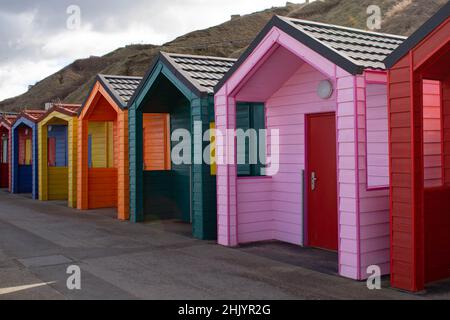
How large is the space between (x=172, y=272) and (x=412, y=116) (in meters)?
3.93

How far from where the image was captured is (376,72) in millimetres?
7059

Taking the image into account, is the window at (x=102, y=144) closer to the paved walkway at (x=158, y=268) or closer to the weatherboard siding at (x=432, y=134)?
the paved walkway at (x=158, y=268)

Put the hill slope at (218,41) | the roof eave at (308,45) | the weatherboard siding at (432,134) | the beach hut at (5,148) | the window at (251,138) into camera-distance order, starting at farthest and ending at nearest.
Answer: the hill slope at (218,41)
the beach hut at (5,148)
the window at (251,138)
the weatherboard siding at (432,134)
the roof eave at (308,45)

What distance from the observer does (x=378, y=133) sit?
8180 mm

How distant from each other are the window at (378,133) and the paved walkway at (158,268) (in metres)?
1.53

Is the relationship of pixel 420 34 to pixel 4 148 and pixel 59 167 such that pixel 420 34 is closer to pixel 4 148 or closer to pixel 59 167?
pixel 59 167

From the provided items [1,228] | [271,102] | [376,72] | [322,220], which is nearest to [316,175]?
[322,220]

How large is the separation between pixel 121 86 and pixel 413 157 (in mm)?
9667

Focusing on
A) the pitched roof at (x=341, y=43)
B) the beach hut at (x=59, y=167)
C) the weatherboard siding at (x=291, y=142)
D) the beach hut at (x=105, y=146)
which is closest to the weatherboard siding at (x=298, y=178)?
the weatherboard siding at (x=291, y=142)

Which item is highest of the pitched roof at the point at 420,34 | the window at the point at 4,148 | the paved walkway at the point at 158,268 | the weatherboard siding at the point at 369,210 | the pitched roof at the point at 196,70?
the pitched roof at the point at 196,70

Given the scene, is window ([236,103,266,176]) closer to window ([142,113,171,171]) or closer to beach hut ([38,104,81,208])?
window ([142,113,171,171])

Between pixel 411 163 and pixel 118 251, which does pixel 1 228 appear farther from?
pixel 411 163

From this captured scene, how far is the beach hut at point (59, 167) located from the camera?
16.4 meters

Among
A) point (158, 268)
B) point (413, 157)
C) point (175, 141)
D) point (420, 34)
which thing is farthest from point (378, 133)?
point (175, 141)
